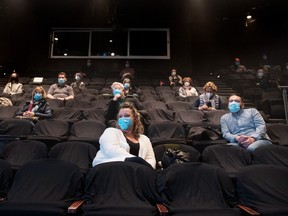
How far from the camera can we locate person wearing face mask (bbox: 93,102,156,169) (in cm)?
209

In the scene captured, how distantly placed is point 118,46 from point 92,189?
790 centimetres

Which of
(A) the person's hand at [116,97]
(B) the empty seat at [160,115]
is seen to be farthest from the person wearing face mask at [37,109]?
(B) the empty seat at [160,115]

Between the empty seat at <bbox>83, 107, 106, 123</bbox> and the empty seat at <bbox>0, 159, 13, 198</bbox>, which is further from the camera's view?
the empty seat at <bbox>83, 107, 106, 123</bbox>

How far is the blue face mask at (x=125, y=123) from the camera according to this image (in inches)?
92.4

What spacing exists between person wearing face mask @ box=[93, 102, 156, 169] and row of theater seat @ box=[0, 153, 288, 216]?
4.8 inches

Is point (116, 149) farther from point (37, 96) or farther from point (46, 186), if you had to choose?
point (37, 96)

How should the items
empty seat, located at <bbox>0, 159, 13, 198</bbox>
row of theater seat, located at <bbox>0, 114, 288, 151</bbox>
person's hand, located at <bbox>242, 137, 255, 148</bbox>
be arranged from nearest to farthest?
empty seat, located at <bbox>0, 159, 13, 198</bbox> → person's hand, located at <bbox>242, 137, 255, 148</bbox> → row of theater seat, located at <bbox>0, 114, 288, 151</bbox>

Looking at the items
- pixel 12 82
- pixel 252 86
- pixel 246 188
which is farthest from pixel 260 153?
pixel 12 82

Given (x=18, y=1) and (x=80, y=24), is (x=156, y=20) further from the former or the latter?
(x=18, y=1)

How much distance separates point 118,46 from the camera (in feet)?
30.4

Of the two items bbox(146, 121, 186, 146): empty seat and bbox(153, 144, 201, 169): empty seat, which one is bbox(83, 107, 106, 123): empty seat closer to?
bbox(146, 121, 186, 146): empty seat

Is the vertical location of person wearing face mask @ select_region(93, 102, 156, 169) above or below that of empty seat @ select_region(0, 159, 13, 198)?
above

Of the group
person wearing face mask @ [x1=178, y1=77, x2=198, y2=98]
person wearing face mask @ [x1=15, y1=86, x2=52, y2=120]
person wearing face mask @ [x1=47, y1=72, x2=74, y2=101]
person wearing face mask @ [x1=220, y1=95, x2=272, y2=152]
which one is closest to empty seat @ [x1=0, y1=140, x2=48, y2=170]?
person wearing face mask @ [x1=15, y1=86, x2=52, y2=120]

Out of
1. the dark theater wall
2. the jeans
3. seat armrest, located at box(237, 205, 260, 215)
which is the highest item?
the dark theater wall
